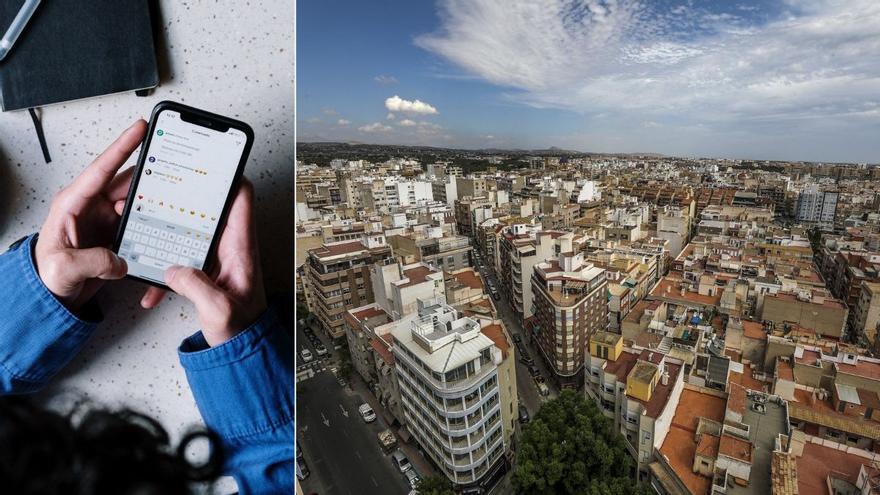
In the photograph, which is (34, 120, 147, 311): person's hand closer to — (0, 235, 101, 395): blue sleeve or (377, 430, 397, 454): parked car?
(0, 235, 101, 395): blue sleeve

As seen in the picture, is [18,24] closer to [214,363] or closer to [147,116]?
[147,116]

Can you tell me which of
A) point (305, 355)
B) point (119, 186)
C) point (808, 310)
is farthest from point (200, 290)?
point (305, 355)

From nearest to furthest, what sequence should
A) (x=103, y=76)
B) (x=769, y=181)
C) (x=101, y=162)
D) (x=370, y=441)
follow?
(x=101, y=162)
(x=103, y=76)
(x=769, y=181)
(x=370, y=441)

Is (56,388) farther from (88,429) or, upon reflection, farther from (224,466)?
(224,466)

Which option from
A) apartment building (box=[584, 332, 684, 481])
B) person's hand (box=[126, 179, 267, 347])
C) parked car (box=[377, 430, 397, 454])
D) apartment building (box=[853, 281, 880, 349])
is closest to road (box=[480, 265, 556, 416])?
apartment building (box=[584, 332, 684, 481])

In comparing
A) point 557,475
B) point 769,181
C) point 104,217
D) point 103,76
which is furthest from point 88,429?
point 769,181

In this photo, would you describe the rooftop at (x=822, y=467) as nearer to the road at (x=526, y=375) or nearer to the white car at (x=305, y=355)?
the road at (x=526, y=375)

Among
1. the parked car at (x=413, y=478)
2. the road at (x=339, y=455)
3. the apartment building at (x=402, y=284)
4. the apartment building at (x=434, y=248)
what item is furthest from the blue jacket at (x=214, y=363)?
the apartment building at (x=434, y=248)

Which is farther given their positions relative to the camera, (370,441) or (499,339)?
(370,441)
